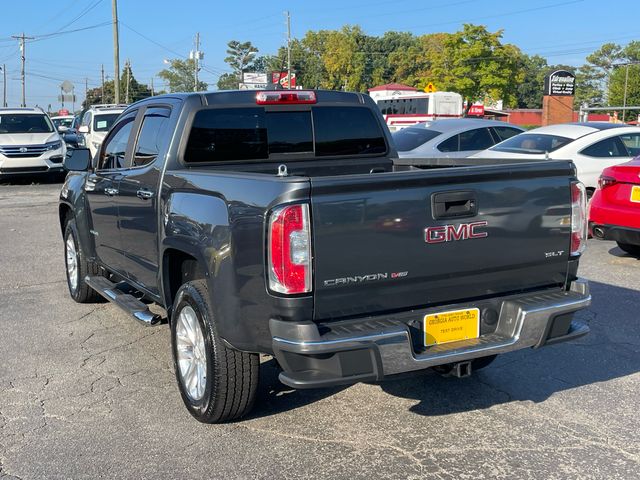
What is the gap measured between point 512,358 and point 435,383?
794 millimetres

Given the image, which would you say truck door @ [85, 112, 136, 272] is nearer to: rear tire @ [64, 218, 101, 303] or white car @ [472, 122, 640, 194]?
rear tire @ [64, 218, 101, 303]

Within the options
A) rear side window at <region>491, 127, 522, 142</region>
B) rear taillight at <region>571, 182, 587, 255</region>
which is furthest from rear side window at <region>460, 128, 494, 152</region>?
rear taillight at <region>571, 182, 587, 255</region>

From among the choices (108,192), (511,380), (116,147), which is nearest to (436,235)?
(511,380)

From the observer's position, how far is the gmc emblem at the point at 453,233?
3.76 meters

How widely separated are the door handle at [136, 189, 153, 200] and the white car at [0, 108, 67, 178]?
15.2 meters

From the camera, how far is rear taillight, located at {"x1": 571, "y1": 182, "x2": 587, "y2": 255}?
13.9 feet

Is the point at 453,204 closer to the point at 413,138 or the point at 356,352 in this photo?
the point at 356,352

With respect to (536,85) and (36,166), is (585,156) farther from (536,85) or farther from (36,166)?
(536,85)

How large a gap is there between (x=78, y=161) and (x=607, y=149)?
27.7 ft

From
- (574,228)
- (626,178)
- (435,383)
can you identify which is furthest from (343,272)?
(626,178)

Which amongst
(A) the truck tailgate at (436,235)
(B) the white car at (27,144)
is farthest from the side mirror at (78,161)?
(B) the white car at (27,144)

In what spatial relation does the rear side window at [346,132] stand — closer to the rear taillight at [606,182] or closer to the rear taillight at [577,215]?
the rear taillight at [577,215]

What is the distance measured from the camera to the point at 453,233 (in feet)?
12.5

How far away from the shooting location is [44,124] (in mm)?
20172
